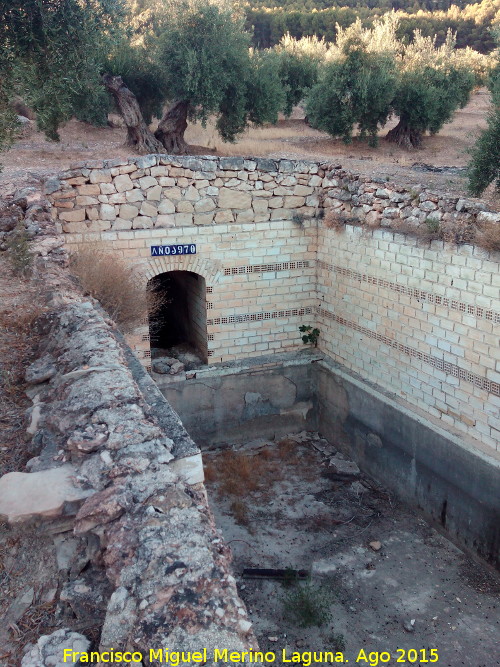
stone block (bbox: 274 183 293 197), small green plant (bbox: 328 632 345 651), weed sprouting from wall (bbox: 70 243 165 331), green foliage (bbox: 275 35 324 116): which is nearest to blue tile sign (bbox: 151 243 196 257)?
weed sprouting from wall (bbox: 70 243 165 331)

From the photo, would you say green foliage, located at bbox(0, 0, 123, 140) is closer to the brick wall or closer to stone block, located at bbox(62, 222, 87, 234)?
stone block, located at bbox(62, 222, 87, 234)

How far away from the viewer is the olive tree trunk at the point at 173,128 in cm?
1748

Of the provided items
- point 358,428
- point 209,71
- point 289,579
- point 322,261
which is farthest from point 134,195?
point 209,71

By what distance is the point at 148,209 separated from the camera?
9.14m

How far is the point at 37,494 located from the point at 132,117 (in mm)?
16057

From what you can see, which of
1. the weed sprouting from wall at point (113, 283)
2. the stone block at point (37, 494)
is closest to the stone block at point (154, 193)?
the weed sprouting from wall at point (113, 283)

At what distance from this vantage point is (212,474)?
962cm

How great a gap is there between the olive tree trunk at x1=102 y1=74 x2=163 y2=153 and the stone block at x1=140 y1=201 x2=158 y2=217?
341 inches

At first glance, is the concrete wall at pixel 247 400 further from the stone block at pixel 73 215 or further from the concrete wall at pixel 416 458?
the stone block at pixel 73 215

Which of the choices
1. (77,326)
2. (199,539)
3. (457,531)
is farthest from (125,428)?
(457,531)

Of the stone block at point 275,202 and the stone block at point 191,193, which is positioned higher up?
the stone block at point 191,193

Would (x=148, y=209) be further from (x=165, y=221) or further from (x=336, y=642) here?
(x=336, y=642)

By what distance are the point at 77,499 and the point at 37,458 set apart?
486mm

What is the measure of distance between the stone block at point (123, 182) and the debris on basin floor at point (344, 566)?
191 inches
